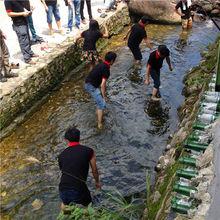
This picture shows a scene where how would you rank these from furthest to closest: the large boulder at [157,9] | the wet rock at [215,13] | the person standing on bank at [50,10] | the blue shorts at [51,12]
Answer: the wet rock at [215,13], the large boulder at [157,9], the blue shorts at [51,12], the person standing on bank at [50,10]

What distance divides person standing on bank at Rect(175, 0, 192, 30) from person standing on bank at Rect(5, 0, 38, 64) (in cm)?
758

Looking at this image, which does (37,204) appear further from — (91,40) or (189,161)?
(91,40)

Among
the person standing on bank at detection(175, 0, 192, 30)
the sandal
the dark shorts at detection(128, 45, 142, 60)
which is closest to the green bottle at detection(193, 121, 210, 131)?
the sandal

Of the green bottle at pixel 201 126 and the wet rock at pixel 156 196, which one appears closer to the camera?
the green bottle at pixel 201 126

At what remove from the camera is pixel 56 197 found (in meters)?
7.23

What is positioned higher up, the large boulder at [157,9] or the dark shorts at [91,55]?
the dark shorts at [91,55]

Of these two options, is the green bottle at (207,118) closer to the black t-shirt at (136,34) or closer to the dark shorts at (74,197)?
the dark shorts at (74,197)

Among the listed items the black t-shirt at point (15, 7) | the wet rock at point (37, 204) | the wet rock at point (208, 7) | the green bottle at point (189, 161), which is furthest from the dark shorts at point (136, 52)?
the green bottle at point (189, 161)

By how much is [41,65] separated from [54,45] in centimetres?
156

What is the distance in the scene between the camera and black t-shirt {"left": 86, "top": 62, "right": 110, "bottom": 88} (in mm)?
8805

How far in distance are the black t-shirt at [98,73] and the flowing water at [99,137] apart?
1171mm

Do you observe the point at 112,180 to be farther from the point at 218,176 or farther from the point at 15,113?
the point at 218,176

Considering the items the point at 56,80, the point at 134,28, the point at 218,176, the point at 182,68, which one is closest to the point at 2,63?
the point at 56,80

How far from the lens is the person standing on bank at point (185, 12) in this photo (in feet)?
51.4
